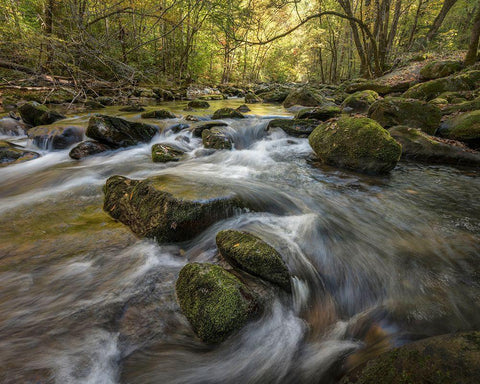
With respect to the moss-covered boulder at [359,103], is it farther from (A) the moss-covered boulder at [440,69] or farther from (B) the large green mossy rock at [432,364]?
(B) the large green mossy rock at [432,364]

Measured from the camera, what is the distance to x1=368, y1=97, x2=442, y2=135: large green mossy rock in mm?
6176

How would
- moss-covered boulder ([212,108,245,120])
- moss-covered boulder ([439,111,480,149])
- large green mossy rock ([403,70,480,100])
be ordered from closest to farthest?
moss-covered boulder ([439,111,480,149]) < large green mossy rock ([403,70,480,100]) < moss-covered boulder ([212,108,245,120])

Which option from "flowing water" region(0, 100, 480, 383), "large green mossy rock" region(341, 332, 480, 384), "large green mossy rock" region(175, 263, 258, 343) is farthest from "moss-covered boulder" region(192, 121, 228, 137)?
"large green mossy rock" region(341, 332, 480, 384)

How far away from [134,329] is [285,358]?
1.16 meters

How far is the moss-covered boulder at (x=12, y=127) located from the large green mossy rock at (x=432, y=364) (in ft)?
32.1

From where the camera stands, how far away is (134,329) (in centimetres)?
192

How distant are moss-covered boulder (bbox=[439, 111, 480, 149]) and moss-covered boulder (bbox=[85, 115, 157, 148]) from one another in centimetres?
785

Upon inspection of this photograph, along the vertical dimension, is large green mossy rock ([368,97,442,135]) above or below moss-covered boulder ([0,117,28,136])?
above

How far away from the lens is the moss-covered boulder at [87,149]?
604 cm

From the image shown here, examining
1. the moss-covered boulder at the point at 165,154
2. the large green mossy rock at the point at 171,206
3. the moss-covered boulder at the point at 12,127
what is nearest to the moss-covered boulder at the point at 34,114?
the moss-covered boulder at the point at 12,127

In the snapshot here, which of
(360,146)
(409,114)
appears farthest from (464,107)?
(360,146)

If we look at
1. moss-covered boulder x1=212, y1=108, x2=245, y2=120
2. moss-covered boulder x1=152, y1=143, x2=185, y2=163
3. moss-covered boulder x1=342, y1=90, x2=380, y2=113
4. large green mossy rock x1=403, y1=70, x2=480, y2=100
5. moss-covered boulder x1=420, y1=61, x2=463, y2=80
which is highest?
moss-covered boulder x1=420, y1=61, x2=463, y2=80

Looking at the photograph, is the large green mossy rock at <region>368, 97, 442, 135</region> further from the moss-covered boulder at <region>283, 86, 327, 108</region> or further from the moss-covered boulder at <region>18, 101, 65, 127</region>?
the moss-covered boulder at <region>18, 101, 65, 127</region>

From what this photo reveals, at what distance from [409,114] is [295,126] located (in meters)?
2.90
